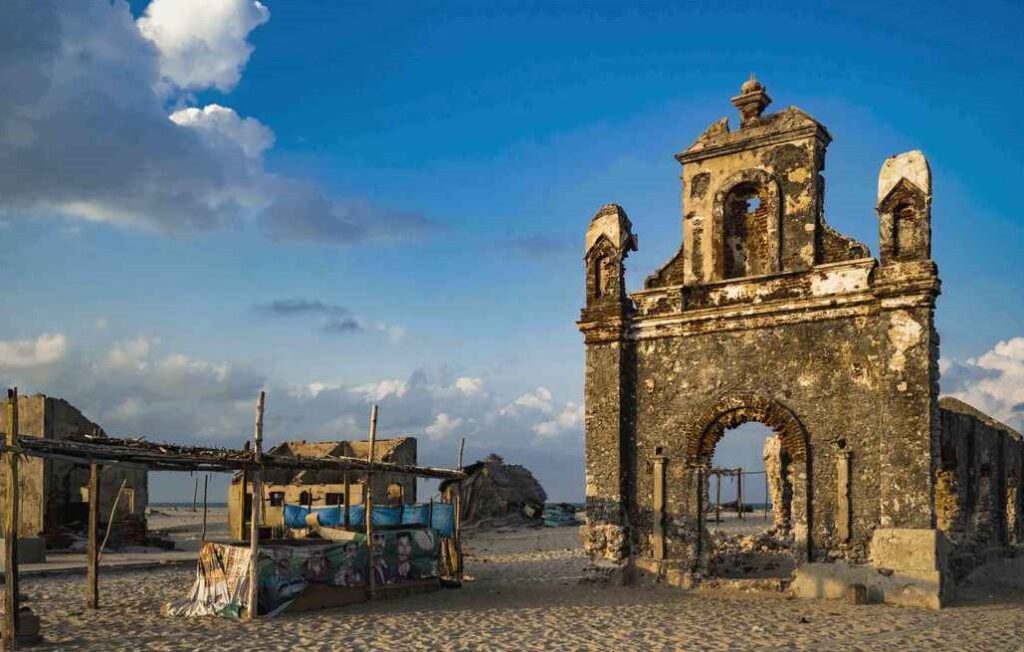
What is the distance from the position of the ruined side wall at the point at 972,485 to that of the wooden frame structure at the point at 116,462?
35.1 feet

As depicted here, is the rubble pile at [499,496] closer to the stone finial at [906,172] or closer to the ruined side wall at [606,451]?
the ruined side wall at [606,451]

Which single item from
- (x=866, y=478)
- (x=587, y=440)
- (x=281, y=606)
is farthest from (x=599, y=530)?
(x=281, y=606)

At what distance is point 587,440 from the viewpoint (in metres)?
19.1

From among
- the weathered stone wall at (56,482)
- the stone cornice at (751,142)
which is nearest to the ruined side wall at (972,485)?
the stone cornice at (751,142)

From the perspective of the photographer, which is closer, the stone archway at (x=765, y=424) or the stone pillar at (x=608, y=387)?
the stone archway at (x=765, y=424)

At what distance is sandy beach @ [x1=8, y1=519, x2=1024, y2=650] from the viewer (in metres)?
12.3

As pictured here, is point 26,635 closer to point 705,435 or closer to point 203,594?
point 203,594

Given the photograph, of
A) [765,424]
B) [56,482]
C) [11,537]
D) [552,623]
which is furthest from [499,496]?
[11,537]

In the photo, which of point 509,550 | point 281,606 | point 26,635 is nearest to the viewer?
point 26,635

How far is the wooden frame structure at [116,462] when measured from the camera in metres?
12.1

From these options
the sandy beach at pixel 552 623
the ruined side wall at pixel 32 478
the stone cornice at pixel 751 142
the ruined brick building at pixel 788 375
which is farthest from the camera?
the ruined side wall at pixel 32 478

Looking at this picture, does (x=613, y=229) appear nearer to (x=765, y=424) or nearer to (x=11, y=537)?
(x=765, y=424)

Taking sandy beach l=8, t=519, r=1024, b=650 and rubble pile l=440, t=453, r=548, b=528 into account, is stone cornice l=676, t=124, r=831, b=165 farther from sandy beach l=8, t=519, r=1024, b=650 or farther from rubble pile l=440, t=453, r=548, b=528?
rubble pile l=440, t=453, r=548, b=528

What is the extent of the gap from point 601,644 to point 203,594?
666cm
